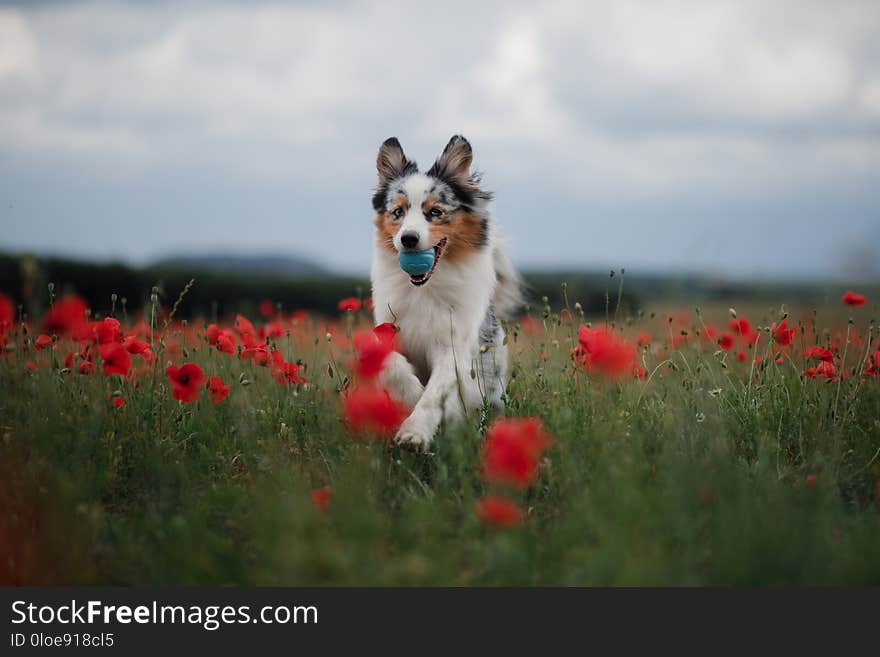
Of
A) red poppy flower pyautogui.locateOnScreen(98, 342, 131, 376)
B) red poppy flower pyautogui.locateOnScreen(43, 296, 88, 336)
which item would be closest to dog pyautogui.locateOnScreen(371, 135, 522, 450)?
red poppy flower pyautogui.locateOnScreen(98, 342, 131, 376)

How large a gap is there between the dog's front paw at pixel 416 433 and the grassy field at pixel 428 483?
0.07m

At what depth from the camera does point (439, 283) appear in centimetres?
435

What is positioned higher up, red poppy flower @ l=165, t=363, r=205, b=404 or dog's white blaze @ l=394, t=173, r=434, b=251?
dog's white blaze @ l=394, t=173, r=434, b=251

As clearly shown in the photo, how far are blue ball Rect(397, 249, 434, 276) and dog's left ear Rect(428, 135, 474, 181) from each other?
0.76 metres

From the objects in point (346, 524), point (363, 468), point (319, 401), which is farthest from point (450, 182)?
point (346, 524)

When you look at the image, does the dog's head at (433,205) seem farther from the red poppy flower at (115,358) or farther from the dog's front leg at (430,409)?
the red poppy flower at (115,358)

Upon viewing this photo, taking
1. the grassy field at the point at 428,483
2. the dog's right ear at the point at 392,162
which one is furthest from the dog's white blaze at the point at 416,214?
the grassy field at the point at 428,483

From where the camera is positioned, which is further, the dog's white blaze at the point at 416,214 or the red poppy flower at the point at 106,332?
the dog's white blaze at the point at 416,214

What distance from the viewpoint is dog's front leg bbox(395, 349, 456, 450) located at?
3566mm

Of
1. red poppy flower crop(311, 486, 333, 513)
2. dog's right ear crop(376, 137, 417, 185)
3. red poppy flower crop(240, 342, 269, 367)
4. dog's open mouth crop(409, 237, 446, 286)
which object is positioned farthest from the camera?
dog's right ear crop(376, 137, 417, 185)

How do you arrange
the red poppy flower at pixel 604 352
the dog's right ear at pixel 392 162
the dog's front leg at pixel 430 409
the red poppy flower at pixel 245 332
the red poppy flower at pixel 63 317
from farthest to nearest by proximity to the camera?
the dog's right ear at pixel 392 162 < the red poppy flower at pixel 245 332 < the dog's front leg at pixel 430 409 < the red poppy flower at pixel 63 317 < the red poppy flower at pixel 604 352

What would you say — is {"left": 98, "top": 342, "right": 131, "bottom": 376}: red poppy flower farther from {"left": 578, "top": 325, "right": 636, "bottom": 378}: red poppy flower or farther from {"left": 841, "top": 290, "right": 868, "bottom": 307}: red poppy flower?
{"left": 841, "top": 290, "right": 868, "bottom": 307}: red poppy flower

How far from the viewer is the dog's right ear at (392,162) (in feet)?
15.5

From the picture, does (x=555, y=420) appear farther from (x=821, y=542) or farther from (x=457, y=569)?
(x=821, y=542)
